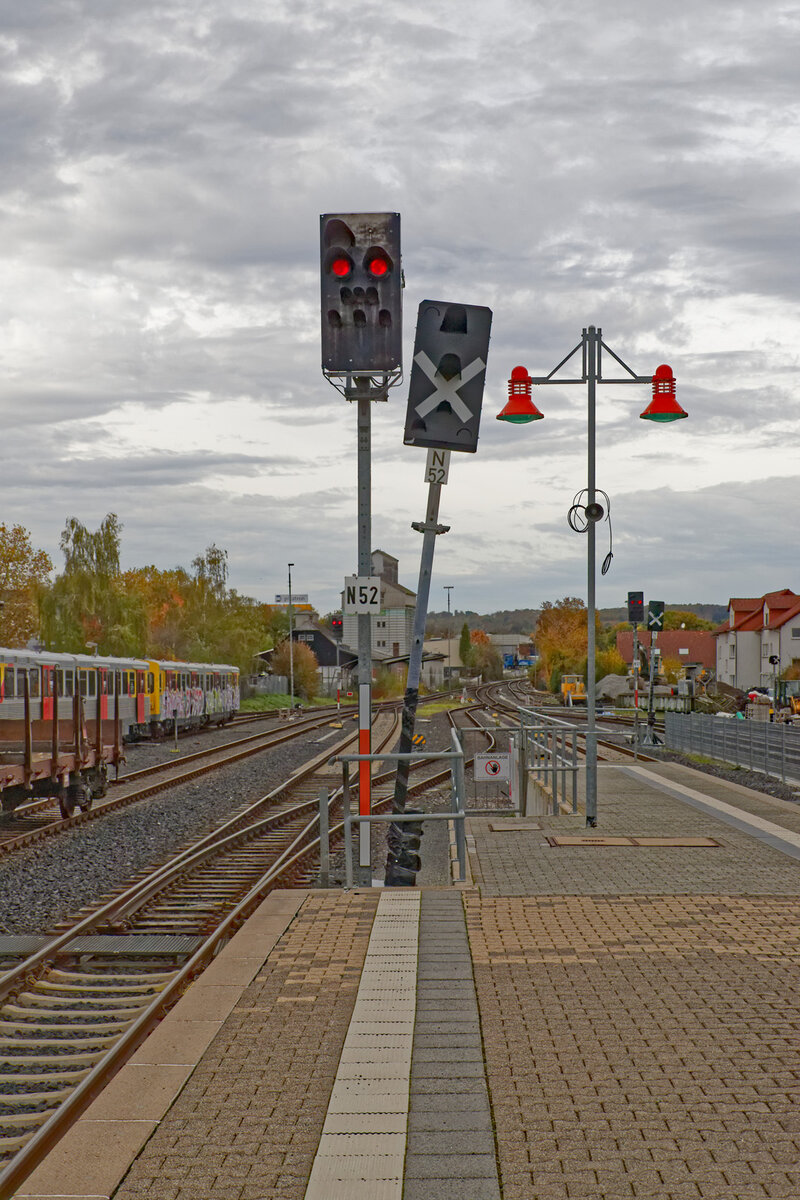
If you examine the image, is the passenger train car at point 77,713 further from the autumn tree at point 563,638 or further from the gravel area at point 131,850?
the autumn tree at point 563,638

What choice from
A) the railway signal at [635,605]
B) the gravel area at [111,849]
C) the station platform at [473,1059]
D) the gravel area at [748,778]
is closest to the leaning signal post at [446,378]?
the station platform at [473,1059]

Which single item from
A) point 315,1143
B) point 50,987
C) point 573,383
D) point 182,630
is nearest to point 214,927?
point 50,987

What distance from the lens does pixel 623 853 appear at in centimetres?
1130

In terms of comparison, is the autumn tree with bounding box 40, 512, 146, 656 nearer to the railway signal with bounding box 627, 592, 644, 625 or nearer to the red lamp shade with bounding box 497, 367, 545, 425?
the railway signal with bounding box 627, 592, 644, 625

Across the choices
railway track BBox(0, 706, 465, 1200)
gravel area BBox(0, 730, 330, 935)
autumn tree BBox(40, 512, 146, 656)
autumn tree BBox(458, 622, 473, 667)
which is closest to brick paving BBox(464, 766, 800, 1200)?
railway track BBox(0, 706, 465, 1200)

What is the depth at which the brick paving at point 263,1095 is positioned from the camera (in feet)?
13.7

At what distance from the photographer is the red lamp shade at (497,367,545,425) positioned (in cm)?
1293

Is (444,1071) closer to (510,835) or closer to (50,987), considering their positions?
(50,987)

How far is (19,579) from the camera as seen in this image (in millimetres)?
62750

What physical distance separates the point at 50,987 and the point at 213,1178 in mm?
4588

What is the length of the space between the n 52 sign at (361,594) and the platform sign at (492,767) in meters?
4.78

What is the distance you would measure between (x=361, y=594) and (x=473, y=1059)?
5.32m

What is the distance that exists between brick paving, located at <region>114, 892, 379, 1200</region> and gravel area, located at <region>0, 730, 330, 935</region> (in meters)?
4.62

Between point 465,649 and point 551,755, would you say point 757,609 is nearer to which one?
point 465,649
